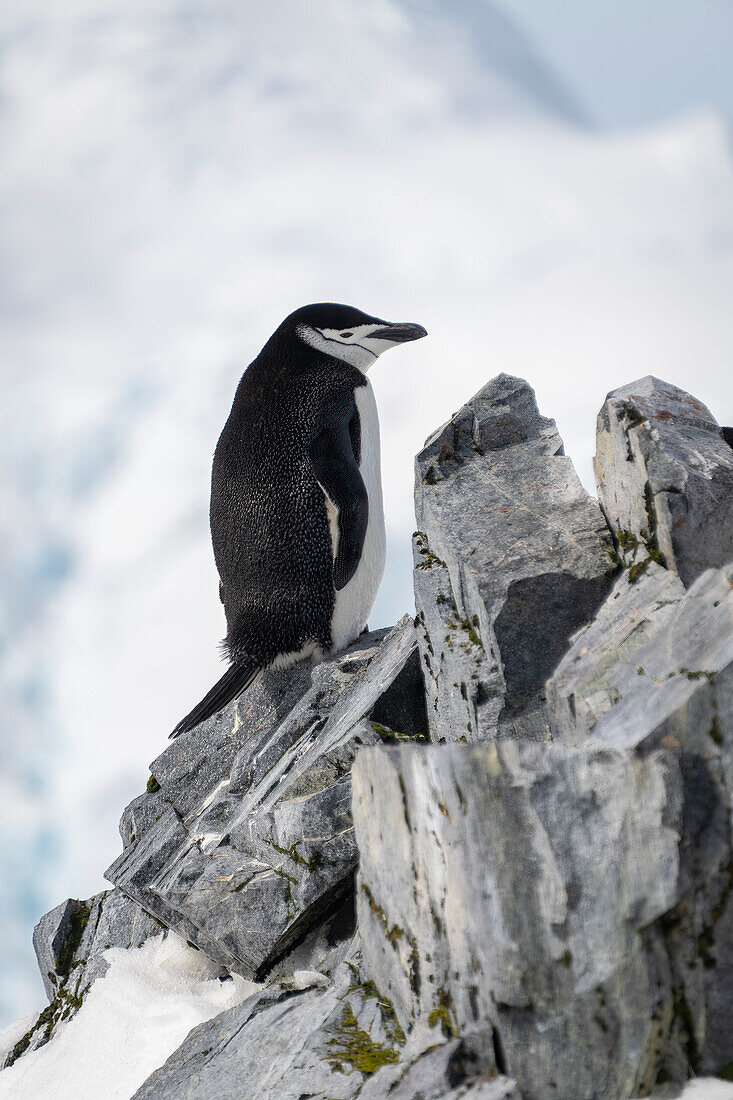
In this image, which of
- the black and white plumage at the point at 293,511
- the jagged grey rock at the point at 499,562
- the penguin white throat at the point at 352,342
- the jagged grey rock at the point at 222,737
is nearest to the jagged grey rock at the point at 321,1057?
the jagged grey rock at the point at 499,562

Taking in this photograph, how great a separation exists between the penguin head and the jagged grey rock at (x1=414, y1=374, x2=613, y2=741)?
1.74 metres

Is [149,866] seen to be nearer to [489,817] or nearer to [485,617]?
[485,617]

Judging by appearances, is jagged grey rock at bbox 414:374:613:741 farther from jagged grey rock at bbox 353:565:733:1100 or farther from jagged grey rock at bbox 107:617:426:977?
jagged grey rock at bbox 353:565:733:1100

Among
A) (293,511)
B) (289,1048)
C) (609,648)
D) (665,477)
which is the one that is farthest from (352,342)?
(289,1048)

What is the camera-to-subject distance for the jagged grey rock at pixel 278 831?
10.7ft

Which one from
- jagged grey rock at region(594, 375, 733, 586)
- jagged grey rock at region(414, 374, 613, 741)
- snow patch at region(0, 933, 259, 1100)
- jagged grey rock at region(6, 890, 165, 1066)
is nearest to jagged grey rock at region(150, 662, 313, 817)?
jagged grey rock at region(6, 890, 165, 1066)

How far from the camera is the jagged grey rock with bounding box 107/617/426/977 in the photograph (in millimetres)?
3262

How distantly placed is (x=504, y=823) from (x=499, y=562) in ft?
4.54

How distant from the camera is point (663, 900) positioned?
175 centimetres

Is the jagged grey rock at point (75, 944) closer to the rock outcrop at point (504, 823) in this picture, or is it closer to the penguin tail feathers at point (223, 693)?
the rock outcrop at point (504, 823)

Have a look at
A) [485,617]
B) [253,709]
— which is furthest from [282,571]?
[485,617]

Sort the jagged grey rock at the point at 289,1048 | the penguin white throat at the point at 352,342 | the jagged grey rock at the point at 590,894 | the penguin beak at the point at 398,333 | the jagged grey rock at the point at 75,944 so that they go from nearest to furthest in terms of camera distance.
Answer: the jagged grey rock at the point at 590,894 → the jagged grey rock at the point at 289,1048 → the jagged grey rock at the point at 75,944 → the penguin white throat at the point at 352,342 → the penguin beak at the point at 398,333

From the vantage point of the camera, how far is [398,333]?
5.56 m

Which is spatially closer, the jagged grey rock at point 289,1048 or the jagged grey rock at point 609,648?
the jagged grey rock at point 289,1048
